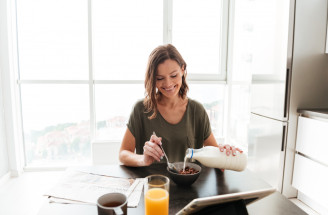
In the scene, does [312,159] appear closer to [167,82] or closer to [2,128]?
[167,82]

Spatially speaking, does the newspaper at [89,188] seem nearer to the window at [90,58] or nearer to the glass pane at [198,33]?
the window at [90,58]

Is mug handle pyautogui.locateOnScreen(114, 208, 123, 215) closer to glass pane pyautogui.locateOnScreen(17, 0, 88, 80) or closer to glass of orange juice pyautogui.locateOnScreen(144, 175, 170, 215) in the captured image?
glass of orange juice pyautogui.locateOnScreen(144, 175, 170, 215)

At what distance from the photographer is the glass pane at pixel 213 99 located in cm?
312

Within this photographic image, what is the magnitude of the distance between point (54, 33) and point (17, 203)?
1.84 m

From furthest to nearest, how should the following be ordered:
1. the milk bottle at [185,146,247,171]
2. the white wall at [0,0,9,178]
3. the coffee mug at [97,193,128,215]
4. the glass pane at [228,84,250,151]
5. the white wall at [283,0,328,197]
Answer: the glass pane at [228,84,250,151] → the white wall at [0,0,9,178] → the white wall at [283,0,328,197] → the milk bottle at [185,146,247,171] → the coffee mug at [97,193,128,215]

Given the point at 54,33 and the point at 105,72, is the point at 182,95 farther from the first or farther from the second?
the point at 54,33

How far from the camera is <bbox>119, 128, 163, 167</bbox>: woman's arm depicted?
97cm

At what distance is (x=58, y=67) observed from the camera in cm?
282

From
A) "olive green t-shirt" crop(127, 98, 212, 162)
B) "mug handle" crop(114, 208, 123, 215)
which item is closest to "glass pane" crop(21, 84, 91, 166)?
"olive green t-shirt" crop(127, 98, 212, 162)

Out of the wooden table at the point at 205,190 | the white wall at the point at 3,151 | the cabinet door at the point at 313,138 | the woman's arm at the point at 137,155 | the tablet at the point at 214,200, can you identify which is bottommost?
the white wall at the point at 3,151

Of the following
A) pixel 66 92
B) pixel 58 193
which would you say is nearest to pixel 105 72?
pixel 66 92

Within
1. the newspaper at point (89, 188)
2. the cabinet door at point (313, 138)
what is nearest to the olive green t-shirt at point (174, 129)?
the newspaper at point (89, 188)

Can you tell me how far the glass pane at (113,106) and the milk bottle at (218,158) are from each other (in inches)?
80.7

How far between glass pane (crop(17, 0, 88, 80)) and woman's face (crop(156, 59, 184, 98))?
5.89 ft
